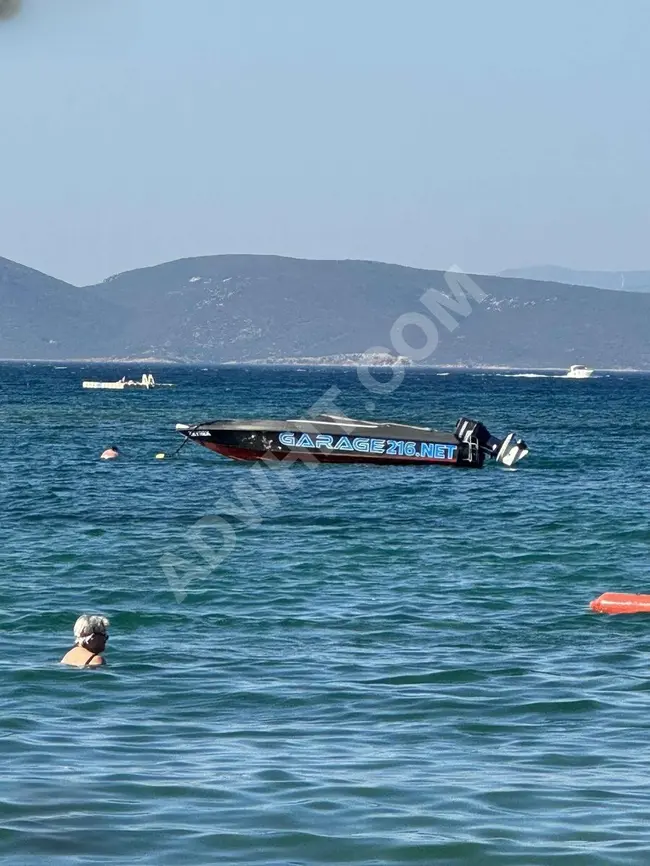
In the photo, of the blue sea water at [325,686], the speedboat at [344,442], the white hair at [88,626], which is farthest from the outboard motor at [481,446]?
the white hair at [88,626]

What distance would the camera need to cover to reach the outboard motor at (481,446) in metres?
61.1

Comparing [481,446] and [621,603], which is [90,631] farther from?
[481,446]

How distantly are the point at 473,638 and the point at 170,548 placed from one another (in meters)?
13.5

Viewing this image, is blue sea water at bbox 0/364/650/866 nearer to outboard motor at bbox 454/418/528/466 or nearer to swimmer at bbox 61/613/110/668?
swimmer at bbox 61/613/110/668

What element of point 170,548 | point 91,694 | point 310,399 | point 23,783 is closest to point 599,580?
point 170,548

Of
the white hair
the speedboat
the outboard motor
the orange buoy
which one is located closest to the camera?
the white hair

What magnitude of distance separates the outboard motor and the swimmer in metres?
41.1

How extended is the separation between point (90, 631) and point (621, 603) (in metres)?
9.87

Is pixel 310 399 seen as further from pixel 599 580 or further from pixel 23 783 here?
pixel 23 783

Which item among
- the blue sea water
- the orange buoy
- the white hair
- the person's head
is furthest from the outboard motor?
the white hair

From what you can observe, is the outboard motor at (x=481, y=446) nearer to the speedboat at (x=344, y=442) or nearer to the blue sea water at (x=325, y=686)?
the speedboat at (x=344, y=442)

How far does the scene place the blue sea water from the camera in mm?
13219

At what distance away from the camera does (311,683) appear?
1967cm

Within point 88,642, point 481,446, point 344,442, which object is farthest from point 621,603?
point 481,446
